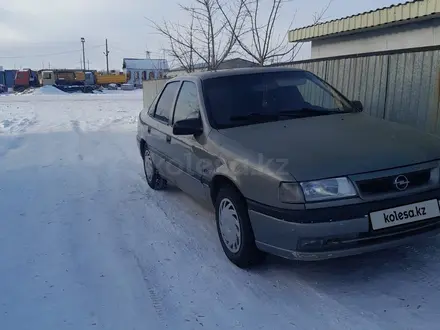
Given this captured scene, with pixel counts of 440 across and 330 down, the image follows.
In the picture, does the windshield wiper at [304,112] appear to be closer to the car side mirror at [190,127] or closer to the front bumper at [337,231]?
the car side mirror at [190,127]

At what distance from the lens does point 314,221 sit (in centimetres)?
292

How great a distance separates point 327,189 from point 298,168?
0.79 ft

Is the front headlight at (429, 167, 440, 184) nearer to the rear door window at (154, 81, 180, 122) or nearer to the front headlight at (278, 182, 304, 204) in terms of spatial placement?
the front headlight at (278, 182, 304, 204)

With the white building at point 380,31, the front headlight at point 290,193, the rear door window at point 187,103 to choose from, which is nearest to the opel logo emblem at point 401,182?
the front headlight at point 290,193

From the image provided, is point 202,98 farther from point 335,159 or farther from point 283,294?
point 283,294

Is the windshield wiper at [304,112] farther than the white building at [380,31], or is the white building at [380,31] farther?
the white building at [380,31]

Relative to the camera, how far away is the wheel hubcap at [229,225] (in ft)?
11.7

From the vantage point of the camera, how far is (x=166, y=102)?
5.47 metres

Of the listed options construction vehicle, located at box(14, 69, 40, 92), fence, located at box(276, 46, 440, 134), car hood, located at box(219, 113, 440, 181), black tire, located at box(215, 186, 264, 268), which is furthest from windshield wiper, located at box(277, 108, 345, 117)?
construction vehicle, located at box(14, 69, 40, 92)

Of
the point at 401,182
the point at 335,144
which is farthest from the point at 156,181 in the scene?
the point at 401,182

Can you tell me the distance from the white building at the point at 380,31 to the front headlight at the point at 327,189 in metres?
6.96

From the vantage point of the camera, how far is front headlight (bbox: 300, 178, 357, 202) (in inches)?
116

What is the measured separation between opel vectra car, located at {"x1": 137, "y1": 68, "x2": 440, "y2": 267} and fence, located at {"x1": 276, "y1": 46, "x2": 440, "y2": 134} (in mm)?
1434

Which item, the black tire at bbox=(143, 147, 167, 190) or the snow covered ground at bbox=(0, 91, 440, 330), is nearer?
the snow covered ground at bbox=(0, 91, 440, 330)
